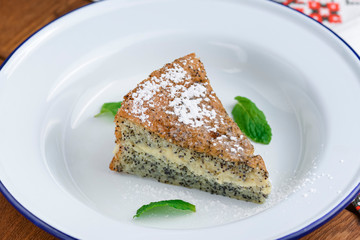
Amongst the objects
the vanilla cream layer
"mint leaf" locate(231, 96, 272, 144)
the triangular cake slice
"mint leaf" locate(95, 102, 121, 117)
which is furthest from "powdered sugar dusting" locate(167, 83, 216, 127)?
"mint leaf" locate(95, 102, 121, 117)

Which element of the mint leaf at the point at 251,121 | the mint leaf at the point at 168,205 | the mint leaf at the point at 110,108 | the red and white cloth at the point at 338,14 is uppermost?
the red and white cloth at the point at 338,14

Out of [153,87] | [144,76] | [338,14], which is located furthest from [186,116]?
[338,14]

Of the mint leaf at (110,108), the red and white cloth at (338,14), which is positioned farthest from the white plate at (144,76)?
the red and white cloth at (338,14)

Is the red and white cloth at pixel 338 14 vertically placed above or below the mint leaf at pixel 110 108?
above

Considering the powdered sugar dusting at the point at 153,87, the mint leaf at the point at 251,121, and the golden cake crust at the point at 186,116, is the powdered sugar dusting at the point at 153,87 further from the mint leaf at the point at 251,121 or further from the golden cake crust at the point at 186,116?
the mint leaf at the point at 251,121

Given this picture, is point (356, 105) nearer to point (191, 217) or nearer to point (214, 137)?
point (214, 137)

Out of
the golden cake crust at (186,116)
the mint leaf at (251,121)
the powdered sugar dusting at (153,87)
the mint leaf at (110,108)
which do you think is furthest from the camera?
the mint leaf at (110,108)

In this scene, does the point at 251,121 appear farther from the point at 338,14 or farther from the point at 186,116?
the point at 338,14
